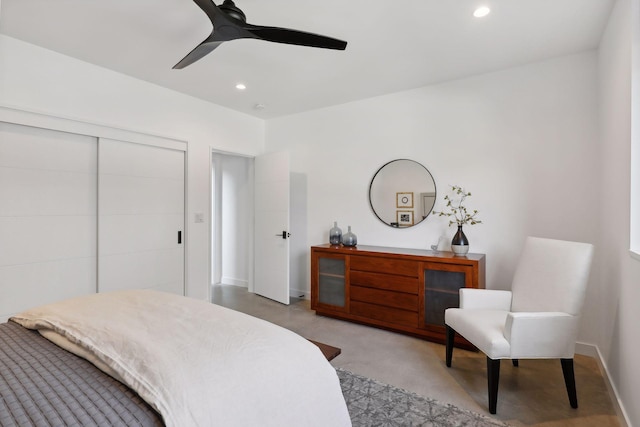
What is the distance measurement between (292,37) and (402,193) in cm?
217

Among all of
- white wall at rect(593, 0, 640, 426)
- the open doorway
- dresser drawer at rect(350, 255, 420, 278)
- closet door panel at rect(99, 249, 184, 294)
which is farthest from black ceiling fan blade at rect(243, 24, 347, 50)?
the open doorway

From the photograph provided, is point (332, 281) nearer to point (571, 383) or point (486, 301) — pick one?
point (486, 301)

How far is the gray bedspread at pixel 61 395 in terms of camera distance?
2.62ft

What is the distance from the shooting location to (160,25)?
2.29 meters

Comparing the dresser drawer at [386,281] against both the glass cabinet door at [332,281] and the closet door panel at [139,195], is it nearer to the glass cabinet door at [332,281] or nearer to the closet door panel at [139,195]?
the glass cabinet door at [332,281]

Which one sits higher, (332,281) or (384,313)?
(332,281)

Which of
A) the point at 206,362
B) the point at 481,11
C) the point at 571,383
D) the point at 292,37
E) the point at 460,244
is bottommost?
the point at 571,383

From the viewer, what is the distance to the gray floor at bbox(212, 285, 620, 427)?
1.91 m

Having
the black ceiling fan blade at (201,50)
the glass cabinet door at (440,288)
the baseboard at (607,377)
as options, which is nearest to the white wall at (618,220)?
the baseboard at (607,377)

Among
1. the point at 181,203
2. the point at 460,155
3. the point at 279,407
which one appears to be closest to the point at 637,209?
the point at 460,155

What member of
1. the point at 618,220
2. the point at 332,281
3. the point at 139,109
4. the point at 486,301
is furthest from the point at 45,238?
the point at 618,220

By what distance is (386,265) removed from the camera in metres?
3.17

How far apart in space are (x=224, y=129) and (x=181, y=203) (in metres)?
1.12

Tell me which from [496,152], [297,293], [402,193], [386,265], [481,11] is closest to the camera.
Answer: [481,11]
